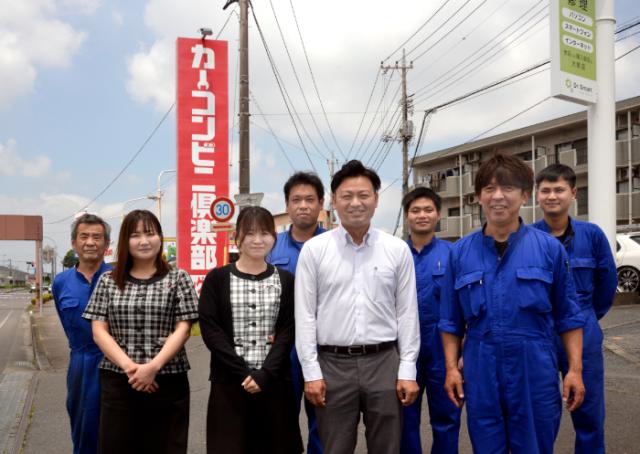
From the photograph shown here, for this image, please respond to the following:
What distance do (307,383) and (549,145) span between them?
81.9 feet

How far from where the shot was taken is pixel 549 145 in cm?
2542

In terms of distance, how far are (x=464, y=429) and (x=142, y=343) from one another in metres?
3.13

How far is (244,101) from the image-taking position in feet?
42.1

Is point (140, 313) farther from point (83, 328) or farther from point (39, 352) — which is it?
point (39, 352)

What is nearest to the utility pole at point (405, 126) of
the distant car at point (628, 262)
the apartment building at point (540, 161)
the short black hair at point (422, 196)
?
the apartment building at point (540, 161)

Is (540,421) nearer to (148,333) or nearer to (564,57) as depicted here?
(148,333)

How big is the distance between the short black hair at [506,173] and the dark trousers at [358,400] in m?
1.04

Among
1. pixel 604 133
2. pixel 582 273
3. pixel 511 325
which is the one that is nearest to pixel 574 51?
pixel 604 133

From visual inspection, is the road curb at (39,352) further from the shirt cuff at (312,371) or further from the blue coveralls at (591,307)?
the blue coveralls at (591,307)

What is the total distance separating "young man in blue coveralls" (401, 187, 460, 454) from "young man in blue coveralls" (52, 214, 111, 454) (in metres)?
1.94

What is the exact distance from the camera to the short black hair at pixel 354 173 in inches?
125

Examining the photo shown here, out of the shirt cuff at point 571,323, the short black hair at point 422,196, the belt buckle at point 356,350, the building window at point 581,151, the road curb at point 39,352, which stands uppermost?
the building window at point 581,151

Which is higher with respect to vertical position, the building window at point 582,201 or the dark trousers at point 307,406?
the building window at point 582,201

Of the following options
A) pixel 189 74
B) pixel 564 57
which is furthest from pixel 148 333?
pixel 189 74
